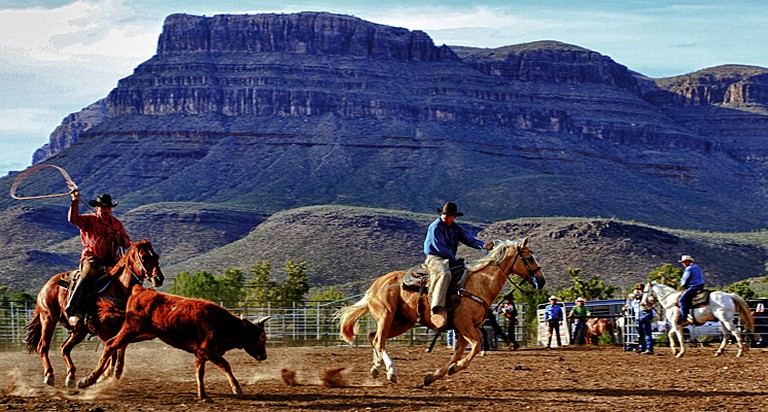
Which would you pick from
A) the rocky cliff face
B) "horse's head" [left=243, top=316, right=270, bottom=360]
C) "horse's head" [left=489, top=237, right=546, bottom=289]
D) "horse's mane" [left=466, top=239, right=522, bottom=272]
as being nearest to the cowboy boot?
"horse's head" [left=243, top=316, right=270, bottom=360]

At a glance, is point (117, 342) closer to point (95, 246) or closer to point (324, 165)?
point (95, 246)

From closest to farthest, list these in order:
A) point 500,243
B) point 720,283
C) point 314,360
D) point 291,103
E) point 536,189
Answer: point 500,243 → point 314,360 → point 720,283 → point 536,189 → point 291,103

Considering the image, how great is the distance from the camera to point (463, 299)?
18.2 meters

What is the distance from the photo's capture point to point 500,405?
16031 millimetres

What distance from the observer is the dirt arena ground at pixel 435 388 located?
627 inches

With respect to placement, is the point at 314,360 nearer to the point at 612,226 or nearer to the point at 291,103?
the point at 612,226

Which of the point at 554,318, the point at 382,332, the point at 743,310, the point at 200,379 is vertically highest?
the point at 382,332

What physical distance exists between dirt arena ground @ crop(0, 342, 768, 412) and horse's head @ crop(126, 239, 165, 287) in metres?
1.61

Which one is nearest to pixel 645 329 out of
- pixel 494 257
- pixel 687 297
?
pixel 687 297

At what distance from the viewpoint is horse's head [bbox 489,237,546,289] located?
18672 mm

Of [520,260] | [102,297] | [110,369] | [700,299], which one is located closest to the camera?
[102,297]

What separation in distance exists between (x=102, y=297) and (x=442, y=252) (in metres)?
4.77

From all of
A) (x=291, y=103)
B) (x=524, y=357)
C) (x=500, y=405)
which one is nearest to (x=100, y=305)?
(x=500, y=405)

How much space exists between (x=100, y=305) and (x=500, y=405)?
549 cm
